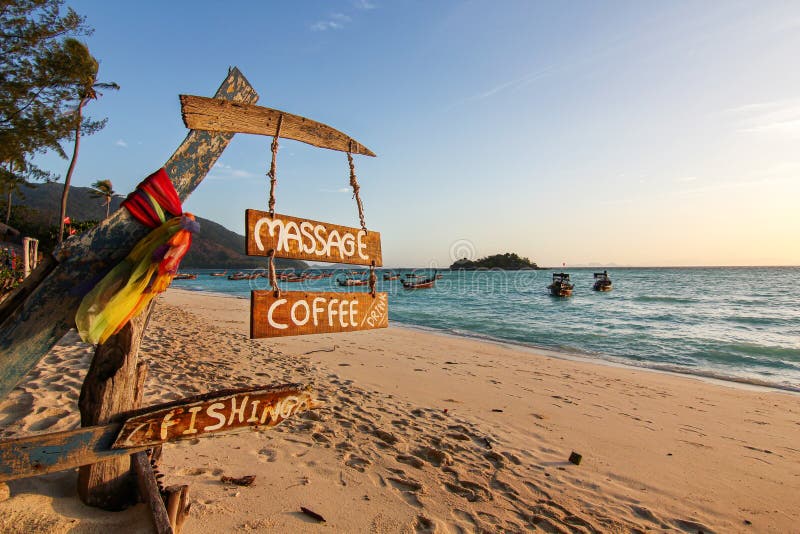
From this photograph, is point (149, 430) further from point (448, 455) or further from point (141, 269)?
point (448, 455)

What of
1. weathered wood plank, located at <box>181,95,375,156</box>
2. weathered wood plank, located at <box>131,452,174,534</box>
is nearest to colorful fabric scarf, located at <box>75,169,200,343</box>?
weathered wood plank, located at <box>181,95,375,156</box>

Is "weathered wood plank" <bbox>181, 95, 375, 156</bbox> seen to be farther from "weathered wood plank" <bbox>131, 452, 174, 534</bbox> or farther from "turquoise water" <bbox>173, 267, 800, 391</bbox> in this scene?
"turquoise water" <bbox>173, 267, 800, 391</bbox>

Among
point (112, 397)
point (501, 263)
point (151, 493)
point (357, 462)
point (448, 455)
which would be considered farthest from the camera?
point (501, 263)

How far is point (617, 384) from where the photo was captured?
29.6ft

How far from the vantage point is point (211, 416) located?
79.0 inches

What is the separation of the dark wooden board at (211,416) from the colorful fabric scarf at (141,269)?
0.55m

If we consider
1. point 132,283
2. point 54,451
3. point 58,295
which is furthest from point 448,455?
point 58,295

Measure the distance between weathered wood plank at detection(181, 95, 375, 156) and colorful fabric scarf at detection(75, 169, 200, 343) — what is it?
69 centimetres

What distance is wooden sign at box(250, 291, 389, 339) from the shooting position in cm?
232

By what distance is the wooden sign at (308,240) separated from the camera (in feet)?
7.59

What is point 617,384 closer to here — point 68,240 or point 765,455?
point 765,455

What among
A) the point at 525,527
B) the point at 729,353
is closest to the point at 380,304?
the point at 525,527

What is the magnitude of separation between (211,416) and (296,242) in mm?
1107

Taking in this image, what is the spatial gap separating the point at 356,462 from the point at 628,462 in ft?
11.4
